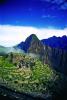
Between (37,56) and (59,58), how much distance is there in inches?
55.8

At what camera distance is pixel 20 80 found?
40.5 ft

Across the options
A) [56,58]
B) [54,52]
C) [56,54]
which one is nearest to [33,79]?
[56,58]

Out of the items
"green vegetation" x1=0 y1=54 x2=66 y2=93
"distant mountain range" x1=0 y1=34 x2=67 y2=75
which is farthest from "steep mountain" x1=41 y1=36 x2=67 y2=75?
"green vegetation" x1=0 y1=54 x2=66 y2=93

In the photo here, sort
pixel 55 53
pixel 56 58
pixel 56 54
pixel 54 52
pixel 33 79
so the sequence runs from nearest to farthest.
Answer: pixel 54 52, pixel 55 53, pixel 56 54, pixel 56 58, pixel 33 79

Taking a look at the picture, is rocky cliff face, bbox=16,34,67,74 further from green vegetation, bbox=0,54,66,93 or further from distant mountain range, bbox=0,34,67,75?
green vegetation, bbox=0,54,66,93

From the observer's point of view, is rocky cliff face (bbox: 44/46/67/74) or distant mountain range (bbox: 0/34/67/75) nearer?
distant mountain range (bbox: 0/34/67/75)

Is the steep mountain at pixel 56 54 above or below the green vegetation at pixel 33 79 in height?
above

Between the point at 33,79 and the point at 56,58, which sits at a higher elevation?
the point at 56,58

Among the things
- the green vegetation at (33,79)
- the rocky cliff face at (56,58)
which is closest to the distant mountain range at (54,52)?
the rocky cliff face at (56,58)

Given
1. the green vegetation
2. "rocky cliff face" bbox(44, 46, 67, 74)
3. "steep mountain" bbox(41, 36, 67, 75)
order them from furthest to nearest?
the green vegetation
"rocky cliff face" bbox(44, 46, 67, 74)
"steep mountain" bbox(41, 36, 67, 75)

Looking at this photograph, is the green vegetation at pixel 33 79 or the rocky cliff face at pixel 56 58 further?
the green vegetation at pixel 33 79

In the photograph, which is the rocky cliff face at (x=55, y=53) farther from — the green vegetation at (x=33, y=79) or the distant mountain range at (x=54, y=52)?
the green vegetation at (x=33, y=79)

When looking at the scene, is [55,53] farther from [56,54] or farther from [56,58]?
[56,58]

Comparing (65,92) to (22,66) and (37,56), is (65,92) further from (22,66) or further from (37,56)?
(22,66)
